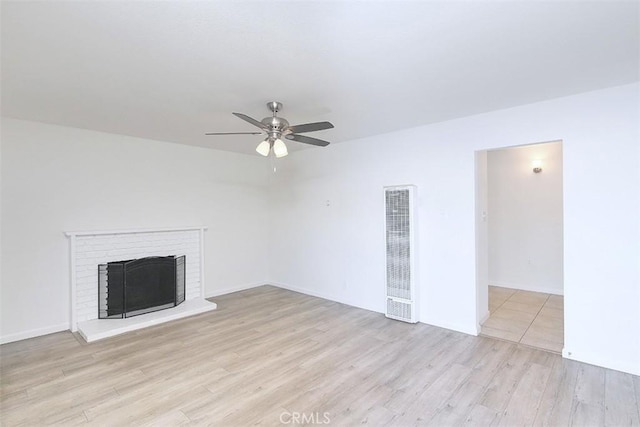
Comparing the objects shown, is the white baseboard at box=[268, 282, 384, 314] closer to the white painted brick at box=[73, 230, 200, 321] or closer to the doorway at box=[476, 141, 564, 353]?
the white painted brick at box=[73, 230, 200, 321]

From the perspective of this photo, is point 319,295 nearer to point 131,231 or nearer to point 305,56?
point 131,231

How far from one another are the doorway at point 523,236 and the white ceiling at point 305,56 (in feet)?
5.46

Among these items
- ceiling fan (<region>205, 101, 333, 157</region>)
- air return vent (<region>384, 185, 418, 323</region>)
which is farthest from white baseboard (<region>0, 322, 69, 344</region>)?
air return vent (<region>384, 185, 418, 323</region>)

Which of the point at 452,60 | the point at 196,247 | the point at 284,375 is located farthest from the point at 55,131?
the point at 452,60

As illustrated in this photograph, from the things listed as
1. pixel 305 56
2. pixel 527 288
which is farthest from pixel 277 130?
pixel 527 288

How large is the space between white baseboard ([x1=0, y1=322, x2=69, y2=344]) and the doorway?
550 centimetres

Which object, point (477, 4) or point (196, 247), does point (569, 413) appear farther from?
point (196, 247)

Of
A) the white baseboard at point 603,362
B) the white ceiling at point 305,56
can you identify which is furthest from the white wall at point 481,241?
the white baseboard at point 603,362

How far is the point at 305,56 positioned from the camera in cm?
225

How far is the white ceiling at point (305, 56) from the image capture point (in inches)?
69.7

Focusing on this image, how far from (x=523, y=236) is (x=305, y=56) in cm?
530

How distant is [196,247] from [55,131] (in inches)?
95.9

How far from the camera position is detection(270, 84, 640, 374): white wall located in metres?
2.80

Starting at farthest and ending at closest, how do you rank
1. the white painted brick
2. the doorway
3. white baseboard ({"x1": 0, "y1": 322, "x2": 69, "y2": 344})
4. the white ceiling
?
1. the doorway
2. the white painted brick
3. white baseboard ({"x1": 0, "y1": 322, "x2": 69, "y2": 344})
4. the white ceiling
